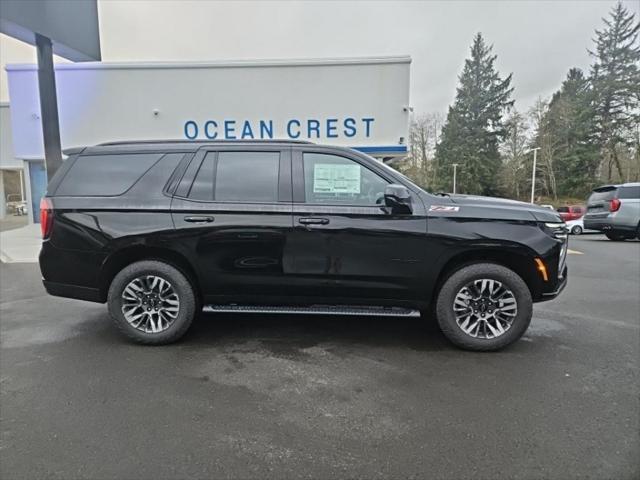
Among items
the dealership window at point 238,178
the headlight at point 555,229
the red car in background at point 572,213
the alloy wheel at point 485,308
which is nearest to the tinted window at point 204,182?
the dealership window at point 238,178

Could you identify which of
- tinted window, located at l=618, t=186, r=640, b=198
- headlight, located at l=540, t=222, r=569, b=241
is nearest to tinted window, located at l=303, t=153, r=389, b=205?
headlight, located at l=540, t=222, r=569, b=241

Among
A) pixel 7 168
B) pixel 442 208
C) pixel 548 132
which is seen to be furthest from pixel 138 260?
pixel 548 132

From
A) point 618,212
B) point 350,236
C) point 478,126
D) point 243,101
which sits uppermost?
point 478,126

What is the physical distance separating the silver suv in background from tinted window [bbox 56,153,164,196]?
1397 centimetres

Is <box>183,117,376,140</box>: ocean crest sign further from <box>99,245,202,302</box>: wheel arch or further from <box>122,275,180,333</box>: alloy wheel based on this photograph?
<box>122,275,180,333</box>: alloy wheel

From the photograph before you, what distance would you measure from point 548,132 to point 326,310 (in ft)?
148

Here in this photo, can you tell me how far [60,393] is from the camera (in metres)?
2.92

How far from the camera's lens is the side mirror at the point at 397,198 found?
11.3 feet

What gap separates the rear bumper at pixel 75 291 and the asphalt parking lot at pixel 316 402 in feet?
1.55

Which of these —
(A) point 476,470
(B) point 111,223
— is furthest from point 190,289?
(A) point 476,470

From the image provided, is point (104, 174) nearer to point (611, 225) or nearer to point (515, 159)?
point (611, 225)

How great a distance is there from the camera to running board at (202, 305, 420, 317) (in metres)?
3.66

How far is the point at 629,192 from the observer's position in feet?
40.6

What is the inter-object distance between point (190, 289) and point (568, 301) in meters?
4.98
